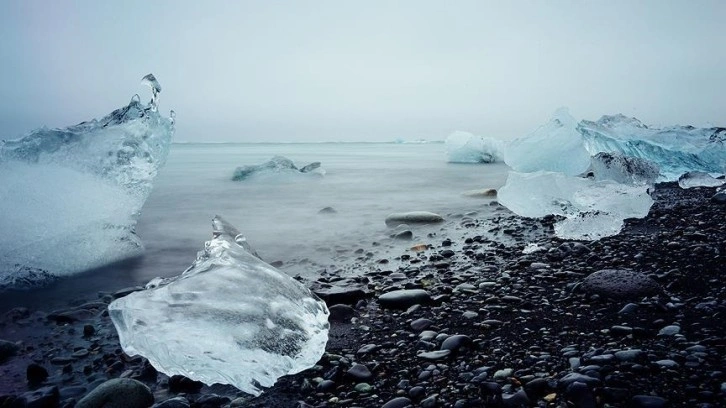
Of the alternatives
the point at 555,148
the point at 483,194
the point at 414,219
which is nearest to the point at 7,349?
the point at 414,219

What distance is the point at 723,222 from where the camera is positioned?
4.66 meters

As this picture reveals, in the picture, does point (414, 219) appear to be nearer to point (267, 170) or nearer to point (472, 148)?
point (267, 170)

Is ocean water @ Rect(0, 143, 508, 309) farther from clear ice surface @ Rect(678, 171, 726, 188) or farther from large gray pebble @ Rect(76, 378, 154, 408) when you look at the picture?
clear ice surface @ Rect(678, 171, 726, 188)

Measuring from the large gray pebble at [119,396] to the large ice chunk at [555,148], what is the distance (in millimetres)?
8066

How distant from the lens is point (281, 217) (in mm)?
7289

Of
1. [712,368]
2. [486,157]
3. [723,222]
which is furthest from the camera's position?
[486,157]

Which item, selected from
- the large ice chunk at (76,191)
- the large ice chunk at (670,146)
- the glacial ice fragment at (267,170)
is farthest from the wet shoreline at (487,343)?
the glacial ice fragment at (267,170)

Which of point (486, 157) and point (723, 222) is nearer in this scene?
point (723, 222)

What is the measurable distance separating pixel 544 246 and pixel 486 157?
14730 millimetres

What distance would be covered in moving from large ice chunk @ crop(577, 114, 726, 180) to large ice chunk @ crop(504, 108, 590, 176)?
203cm

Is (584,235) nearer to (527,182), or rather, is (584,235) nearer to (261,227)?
(527,182)

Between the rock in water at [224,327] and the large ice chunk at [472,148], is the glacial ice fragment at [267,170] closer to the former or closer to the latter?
the large ice chunk at [472,148]

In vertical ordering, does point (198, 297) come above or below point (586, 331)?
above

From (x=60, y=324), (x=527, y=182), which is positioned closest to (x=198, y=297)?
(x=60, y=324)
